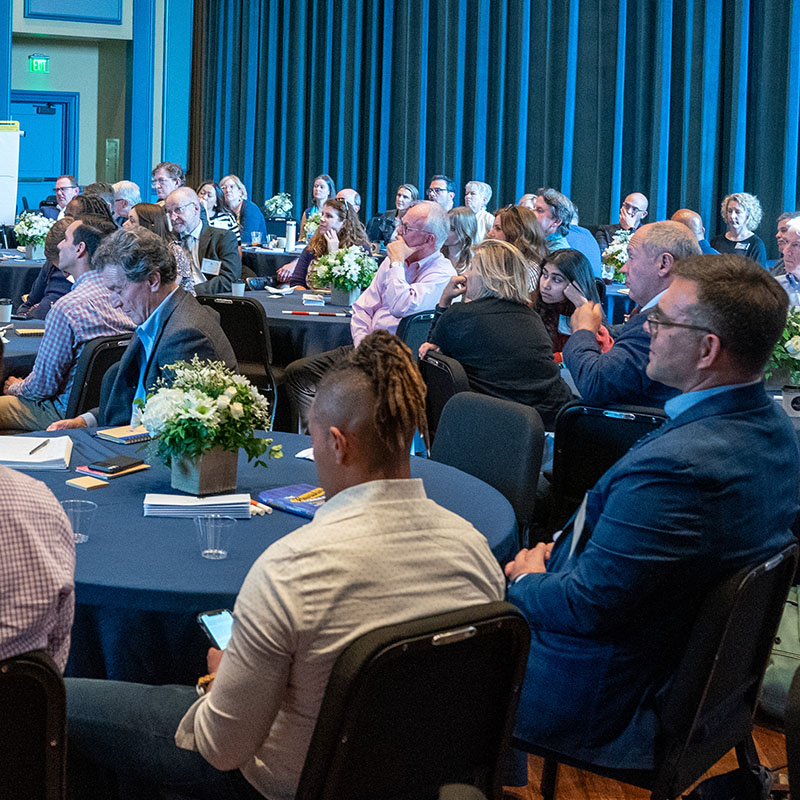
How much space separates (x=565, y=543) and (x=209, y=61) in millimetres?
16219

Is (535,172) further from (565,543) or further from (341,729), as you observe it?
(341,729)

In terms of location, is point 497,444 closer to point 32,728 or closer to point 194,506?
point 194,506

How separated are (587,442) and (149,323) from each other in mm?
1541

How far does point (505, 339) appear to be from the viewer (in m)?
4.28

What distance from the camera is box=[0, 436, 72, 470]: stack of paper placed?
2.94m

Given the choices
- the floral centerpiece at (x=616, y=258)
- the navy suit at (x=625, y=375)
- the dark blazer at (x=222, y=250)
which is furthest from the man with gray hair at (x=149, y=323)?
the floral centerpiece at (x=616, y=258)

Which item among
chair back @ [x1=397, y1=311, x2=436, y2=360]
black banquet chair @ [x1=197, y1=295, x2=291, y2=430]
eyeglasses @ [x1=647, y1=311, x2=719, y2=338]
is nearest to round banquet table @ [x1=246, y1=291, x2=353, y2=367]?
black banquet chair @ [x1=197, y1=295, x2=291, y2=430]

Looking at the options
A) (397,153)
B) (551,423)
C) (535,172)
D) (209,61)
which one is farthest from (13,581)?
(209,61)

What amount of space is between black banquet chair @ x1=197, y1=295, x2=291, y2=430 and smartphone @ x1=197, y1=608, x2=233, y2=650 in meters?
3.66

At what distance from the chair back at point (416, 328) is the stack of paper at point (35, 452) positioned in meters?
2.46

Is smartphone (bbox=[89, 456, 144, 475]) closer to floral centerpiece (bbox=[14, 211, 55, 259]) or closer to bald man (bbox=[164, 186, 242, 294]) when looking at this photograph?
bald man (bbox=[164, 186, 242, 294])

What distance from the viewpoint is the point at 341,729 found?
1548mm

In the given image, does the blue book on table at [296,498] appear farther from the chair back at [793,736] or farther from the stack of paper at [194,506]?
the chair back at [793,736]

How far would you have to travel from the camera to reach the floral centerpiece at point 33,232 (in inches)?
349
